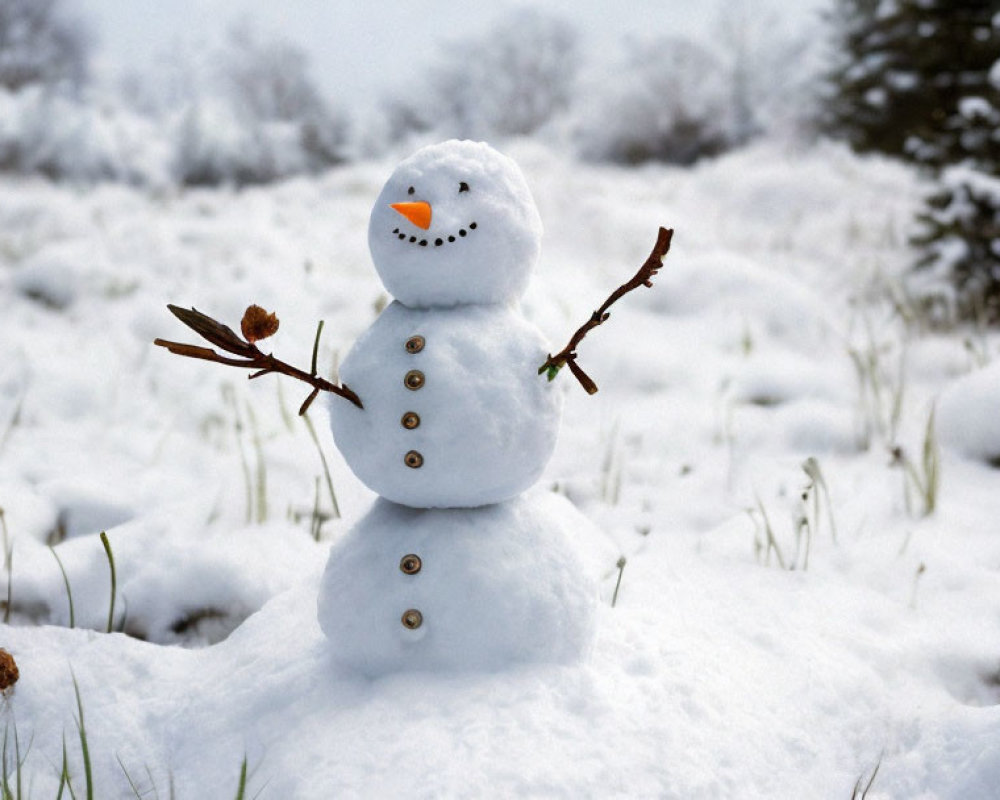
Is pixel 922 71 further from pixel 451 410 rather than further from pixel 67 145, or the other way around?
pixel 67 145

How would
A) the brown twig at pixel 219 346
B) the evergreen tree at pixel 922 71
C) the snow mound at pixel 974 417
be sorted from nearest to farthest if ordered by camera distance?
the brown twig at pixel 219 346
the snow mound at pixel 974 417
the evergreen tree at pixel 922 71

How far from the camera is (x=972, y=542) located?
191 cm

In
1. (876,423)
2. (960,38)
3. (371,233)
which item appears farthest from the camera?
(960,38)

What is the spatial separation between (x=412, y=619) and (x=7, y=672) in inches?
25.9

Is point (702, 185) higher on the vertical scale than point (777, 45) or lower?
lower

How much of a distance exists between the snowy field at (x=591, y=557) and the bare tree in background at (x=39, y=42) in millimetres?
20926

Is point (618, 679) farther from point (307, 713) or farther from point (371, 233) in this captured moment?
point (371, 233)

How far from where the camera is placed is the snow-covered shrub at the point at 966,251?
12.7 ft

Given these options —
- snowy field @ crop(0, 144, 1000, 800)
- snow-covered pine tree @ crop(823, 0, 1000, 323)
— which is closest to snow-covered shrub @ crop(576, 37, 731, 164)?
snow-covered pine tree @ crop(823, 0, 1000, 323)

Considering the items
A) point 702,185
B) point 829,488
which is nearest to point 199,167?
point 702,185

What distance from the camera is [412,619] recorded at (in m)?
1.16

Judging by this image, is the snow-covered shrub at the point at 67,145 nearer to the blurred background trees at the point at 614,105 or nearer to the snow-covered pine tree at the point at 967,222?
the blurred background trees at the point at 614,105

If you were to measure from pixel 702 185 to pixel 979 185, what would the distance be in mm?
4699

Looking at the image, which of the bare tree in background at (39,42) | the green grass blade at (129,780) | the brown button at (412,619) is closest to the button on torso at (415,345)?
the brown button at (412,619)
